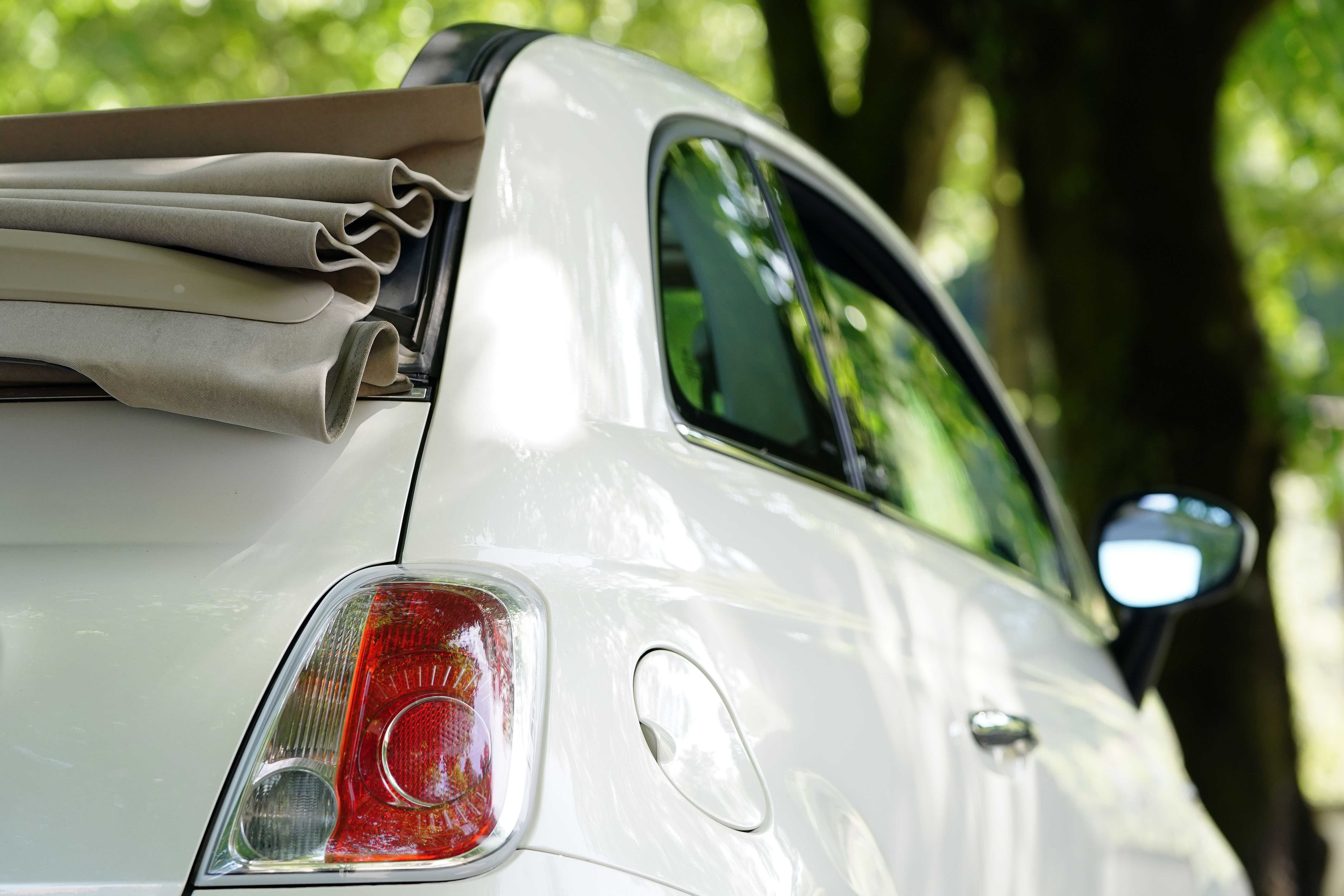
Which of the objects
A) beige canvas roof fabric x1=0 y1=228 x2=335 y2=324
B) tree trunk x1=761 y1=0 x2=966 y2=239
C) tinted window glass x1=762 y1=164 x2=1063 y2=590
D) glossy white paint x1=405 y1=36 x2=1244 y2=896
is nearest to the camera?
glossy white paint x1=405 y1=36 x2=1244 y2=896

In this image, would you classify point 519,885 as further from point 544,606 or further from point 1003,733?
point 1003,733

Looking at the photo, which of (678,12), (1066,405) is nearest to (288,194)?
(1066,405)

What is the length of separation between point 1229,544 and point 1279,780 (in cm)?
350

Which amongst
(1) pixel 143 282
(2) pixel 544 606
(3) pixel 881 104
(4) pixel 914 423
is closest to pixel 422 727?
(2) pixel 544 606

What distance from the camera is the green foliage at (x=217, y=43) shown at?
8648 mm

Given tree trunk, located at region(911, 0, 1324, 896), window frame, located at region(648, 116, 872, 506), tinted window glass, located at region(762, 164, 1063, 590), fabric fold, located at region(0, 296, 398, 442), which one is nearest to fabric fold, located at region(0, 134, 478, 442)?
fabric fold, located at region(0, 296, 398, 442)

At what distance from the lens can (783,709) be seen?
1258 mm

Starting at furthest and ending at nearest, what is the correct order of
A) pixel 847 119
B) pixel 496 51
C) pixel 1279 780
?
pixel 847 119
pixel 1279 780
pixel 496 51

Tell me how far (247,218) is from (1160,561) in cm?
193

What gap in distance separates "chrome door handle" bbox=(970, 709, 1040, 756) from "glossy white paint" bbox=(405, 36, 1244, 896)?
18 mm

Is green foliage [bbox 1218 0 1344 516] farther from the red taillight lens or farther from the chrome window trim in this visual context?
the red taillight lens

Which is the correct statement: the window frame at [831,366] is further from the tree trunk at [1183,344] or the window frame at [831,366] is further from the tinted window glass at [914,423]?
the tree trunk at [1183,344]

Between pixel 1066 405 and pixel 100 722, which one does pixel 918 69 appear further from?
pixel 100 722

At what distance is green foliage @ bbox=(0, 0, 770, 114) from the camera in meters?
8.65
